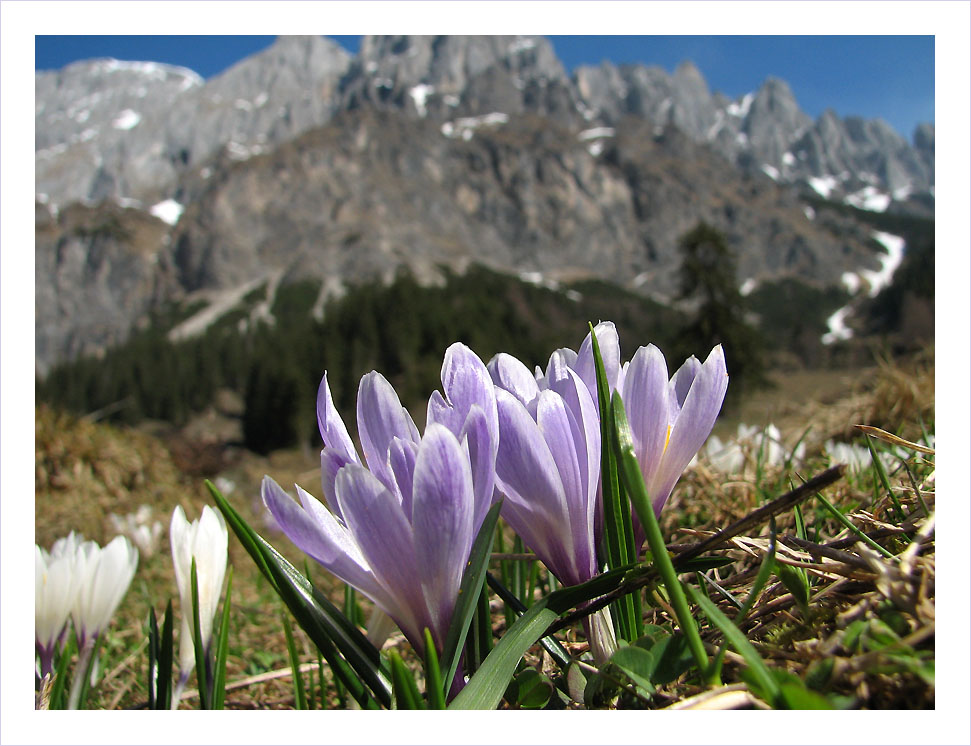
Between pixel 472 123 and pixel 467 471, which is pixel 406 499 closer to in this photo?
pixel 467 471

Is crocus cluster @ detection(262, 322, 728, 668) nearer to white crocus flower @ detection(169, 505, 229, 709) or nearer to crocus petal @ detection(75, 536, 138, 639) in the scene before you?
white crocus flower @ detection(169, 505, 229, 709)

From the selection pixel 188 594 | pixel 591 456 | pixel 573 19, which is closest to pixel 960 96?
pixel 573 19

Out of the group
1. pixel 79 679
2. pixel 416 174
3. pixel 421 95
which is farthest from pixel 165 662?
pixel 421 95

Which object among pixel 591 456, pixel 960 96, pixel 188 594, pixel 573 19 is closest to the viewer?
pixel 591 456

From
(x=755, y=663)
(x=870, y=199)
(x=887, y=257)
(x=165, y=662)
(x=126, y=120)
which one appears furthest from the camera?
(x=870, y=199)

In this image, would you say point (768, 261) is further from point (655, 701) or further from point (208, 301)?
point (655, 701)

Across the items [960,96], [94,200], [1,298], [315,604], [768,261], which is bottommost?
[315,604]
